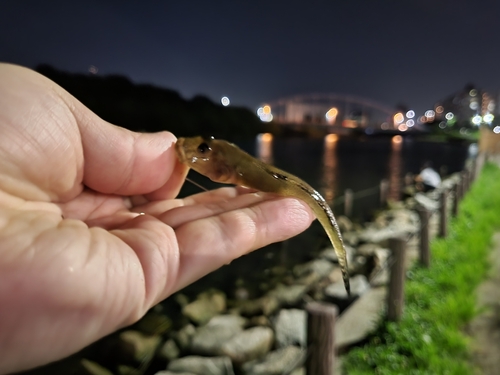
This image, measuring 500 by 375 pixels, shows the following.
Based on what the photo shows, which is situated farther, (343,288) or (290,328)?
(343,288)

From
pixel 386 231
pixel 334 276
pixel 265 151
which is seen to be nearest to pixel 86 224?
pixel 334 276

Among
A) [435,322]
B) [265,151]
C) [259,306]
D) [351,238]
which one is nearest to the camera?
[435,322]

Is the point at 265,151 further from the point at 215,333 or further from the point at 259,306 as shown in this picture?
the point at 215,333

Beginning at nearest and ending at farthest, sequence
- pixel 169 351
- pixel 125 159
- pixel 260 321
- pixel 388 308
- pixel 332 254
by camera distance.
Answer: pixel 125 159, pixel 388 308, pixel 169 351, pixel 260 321, pixel 332 254

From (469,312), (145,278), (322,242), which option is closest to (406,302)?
(469,312)

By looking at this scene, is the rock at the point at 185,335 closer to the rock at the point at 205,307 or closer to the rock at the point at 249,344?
the rock at the point at 205,307

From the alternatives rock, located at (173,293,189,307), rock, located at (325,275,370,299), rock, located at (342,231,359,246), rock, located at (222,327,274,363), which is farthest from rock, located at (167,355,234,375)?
rock, located at (342,231,359,246)
